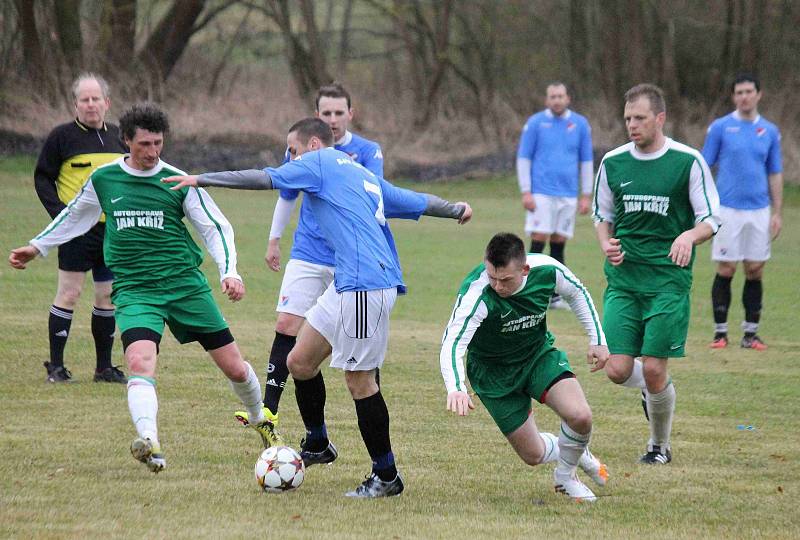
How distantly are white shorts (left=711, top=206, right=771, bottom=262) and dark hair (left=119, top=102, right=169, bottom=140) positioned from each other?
6165mm

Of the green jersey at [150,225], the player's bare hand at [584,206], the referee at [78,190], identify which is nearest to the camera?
the green jersey at [150,225]

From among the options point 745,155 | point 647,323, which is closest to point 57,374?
point 647,323

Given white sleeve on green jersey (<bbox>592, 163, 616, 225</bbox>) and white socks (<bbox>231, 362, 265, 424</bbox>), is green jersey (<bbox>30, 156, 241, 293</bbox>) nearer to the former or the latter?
white socks (<bbox>231, 362, 265, 424</bbox>)

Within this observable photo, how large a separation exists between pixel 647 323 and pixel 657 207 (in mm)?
650

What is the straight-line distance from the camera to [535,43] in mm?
38250

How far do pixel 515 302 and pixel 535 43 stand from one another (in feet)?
110

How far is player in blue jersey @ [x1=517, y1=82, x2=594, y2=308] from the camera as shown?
43.8 ft

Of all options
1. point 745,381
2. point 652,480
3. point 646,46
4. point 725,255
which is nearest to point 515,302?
point 652,480

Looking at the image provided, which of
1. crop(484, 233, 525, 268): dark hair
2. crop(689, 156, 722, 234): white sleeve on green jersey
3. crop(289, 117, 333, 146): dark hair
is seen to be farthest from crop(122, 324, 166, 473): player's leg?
crop(689, 156, 722, 234): white sleeve on green jersey

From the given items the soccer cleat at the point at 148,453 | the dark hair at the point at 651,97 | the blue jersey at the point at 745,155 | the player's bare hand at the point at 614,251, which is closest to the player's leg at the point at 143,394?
the soccer cleat at the point at 148,453

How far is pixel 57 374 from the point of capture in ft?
27.8

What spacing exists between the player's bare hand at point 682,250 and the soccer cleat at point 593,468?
122cm

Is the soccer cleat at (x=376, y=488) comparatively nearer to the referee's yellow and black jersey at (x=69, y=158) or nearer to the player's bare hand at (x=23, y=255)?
the player's bare hand at (x=23, y=255)

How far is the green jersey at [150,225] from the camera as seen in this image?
614cm
